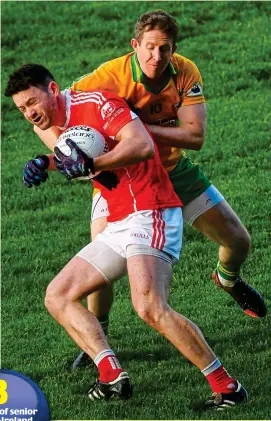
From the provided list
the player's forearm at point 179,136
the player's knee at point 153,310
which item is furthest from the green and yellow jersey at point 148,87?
the player's knee at point 153,310

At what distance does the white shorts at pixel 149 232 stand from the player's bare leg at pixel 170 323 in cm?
11

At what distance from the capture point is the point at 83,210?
15.1 m

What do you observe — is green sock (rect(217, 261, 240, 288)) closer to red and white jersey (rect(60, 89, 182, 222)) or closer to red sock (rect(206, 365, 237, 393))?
red and white jersey (rect(60, 89, 182, 222))

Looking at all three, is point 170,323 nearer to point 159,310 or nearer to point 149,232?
point 159,310

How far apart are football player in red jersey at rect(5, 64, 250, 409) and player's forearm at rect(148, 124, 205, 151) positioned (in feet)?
1.74

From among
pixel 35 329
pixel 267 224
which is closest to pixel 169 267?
pixel 35 329

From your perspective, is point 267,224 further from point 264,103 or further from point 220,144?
point 264,103

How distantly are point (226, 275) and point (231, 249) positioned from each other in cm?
42

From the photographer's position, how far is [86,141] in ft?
29.1

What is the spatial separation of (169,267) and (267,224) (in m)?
5.08

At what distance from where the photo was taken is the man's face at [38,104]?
8.98 m

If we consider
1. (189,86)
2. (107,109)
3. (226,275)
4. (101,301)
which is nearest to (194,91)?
(189,86)

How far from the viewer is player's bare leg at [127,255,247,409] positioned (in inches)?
343

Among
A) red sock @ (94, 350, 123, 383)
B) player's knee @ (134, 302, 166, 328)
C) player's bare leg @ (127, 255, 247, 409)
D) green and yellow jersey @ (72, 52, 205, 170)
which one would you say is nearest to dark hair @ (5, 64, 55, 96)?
green and yellow jersey @ (72, 52, 205, 170)
